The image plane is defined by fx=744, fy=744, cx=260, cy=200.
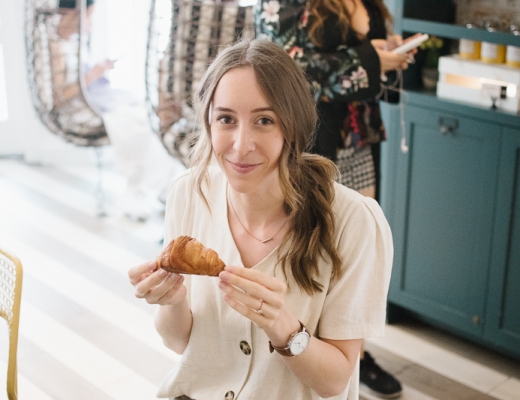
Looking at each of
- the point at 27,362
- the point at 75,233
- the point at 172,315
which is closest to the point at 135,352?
the point at 27,362

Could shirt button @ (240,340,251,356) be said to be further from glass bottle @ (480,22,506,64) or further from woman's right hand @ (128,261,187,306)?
glass bottle @ (480,22,506,64)

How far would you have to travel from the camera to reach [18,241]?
3.82m

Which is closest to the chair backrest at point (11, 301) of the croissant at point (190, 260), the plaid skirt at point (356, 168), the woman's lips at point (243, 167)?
the croissant at point (190, 260)

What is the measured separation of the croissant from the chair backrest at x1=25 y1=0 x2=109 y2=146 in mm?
2944

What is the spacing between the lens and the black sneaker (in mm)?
2525

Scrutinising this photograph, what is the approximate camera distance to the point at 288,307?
1410 millimetres

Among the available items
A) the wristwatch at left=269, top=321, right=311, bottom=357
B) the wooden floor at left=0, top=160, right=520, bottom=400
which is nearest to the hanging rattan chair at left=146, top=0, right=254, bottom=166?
the wooden floor at left=0, top=160, right=520, bottom=400

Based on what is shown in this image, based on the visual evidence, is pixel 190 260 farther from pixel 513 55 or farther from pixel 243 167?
pixel 513 55

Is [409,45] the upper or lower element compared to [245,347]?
upper

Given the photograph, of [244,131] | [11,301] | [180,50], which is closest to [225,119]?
[244,131]

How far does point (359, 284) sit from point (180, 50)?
2215 mm

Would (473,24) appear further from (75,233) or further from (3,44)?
(3,44)

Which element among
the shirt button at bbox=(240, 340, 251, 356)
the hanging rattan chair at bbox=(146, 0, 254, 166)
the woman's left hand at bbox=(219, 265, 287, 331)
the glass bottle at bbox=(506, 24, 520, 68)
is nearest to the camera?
the woman's left hand at bbox=(219, 265, 287, 331)

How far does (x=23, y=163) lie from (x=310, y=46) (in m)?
3.33
